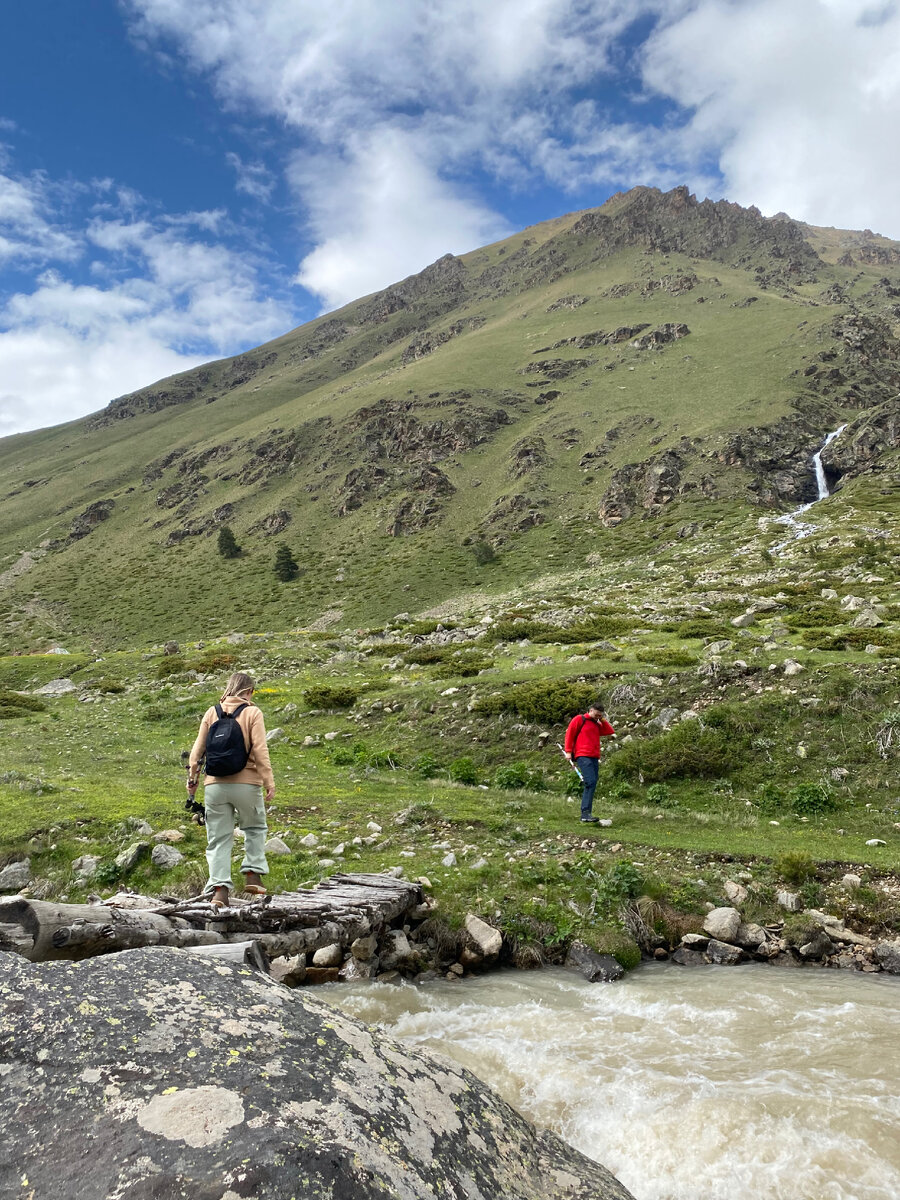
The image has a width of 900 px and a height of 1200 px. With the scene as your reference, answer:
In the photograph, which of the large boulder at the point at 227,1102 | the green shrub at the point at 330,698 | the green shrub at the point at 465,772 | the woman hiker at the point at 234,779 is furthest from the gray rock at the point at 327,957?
the green shrub at the point at 330,698

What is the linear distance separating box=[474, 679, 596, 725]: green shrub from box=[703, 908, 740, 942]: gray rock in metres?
8.11

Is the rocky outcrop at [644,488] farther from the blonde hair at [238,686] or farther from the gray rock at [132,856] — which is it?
the gray rock at [132,856]

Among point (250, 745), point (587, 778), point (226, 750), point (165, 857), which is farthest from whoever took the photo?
point (587, 778)

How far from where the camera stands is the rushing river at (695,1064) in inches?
201

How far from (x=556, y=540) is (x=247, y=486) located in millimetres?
78135

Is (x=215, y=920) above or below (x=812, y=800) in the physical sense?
above

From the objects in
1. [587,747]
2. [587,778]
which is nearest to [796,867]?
[587,778]

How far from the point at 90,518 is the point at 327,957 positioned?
153 m

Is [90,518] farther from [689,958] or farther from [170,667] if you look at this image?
[689,958]

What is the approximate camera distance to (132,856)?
10141mm

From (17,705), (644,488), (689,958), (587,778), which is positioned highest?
(644,488)

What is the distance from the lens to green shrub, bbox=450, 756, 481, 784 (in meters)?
16.5

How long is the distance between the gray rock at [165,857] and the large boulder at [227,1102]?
20.2 feet

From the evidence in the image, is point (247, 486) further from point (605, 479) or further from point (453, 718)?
point (453, 718)
